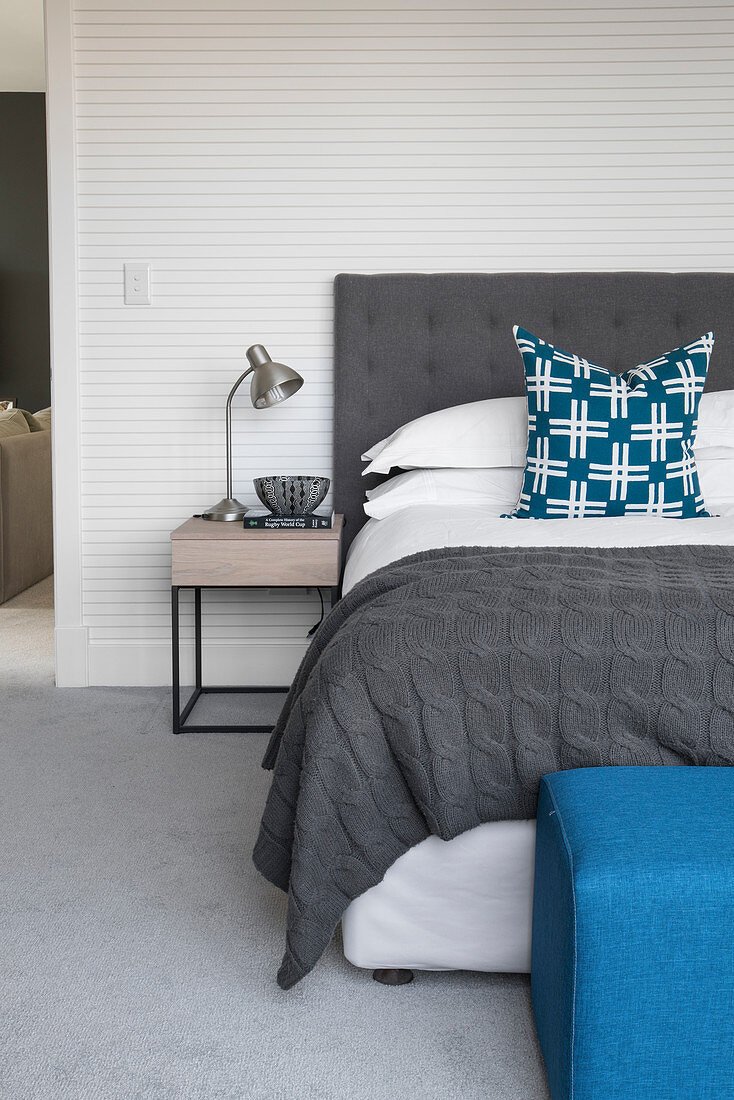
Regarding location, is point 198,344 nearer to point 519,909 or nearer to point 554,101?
point 554,101

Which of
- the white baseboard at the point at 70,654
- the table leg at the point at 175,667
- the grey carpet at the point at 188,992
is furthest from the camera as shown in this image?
the white baseboard at the point at 70,654

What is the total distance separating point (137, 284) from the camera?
9.66 feet

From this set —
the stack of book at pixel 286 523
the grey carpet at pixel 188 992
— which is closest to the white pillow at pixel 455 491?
the stack of book at pixel 286 523

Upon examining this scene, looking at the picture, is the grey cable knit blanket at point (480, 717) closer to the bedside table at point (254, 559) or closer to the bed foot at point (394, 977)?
the bed foot at point (394, 977)

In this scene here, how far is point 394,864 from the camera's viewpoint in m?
1.41

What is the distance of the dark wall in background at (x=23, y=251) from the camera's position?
6.39 m

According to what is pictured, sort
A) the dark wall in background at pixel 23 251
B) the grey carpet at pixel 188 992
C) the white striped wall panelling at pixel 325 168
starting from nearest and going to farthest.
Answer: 1. the grey carpet at pixel 188 992
2. the white striped wall panelling at pixel 325 168
3. the dark wall in background at pixel 23 251

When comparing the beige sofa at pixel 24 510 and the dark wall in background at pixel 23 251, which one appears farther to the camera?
the dark wall in background at pixel 23 251

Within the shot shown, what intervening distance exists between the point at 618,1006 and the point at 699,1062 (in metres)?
0.11

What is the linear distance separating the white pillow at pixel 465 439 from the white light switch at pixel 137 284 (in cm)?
91

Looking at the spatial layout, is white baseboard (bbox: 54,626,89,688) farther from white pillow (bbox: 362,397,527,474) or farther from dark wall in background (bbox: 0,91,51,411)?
dark wall in background (bbox: 0,91,51,411)

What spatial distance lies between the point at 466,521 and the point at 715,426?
74cm

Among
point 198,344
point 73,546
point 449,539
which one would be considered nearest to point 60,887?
point 449,539

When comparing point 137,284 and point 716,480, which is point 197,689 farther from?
point 716,480
